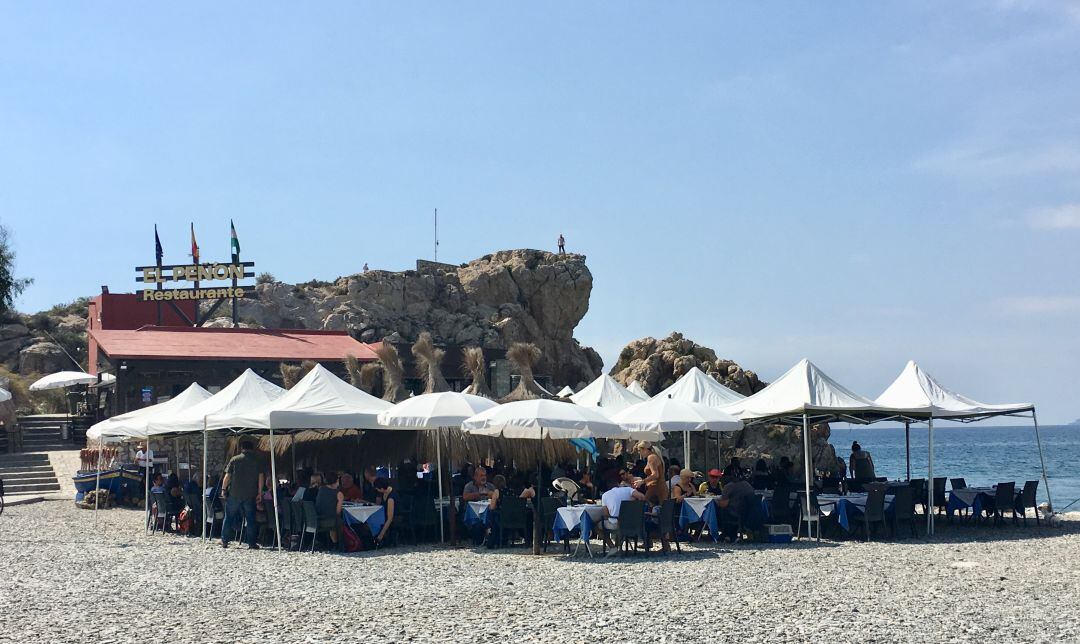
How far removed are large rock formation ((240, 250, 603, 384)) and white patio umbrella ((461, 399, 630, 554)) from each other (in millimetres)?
44046

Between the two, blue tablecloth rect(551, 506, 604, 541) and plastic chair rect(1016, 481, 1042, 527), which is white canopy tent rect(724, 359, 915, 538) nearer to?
plastic chair rect(1016, 481, 1042, 527)

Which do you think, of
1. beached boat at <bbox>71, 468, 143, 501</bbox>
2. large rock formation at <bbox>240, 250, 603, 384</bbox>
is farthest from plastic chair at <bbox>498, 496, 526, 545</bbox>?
large rock formation at <bbox>240, 250, 603, 384</bbox>

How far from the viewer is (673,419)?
15.5 metres

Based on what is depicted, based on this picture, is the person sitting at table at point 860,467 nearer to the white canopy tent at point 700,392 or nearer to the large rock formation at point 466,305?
the white canopy tent at point 700,392

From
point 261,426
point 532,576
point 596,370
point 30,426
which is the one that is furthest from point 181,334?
point 596,370

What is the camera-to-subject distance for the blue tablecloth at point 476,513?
14.6 m

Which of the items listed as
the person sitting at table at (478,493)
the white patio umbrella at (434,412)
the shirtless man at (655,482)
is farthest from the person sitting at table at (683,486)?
the white patio umbrella at (434,412)

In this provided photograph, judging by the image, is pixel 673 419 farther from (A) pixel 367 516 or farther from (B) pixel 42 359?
(B) pixel 42 359

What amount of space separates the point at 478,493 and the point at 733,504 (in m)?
3.63

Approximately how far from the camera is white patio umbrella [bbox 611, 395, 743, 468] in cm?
1545

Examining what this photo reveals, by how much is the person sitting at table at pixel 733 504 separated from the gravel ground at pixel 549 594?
0.62 meters

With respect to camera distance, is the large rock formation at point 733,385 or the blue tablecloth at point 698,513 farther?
the large rock formation at point 733,385

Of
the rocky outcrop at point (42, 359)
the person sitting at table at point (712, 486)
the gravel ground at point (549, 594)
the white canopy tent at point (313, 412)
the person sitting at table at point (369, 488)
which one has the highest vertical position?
the rocky outcrop at point (42, 359)

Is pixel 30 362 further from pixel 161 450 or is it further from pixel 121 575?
pixel 121 575
